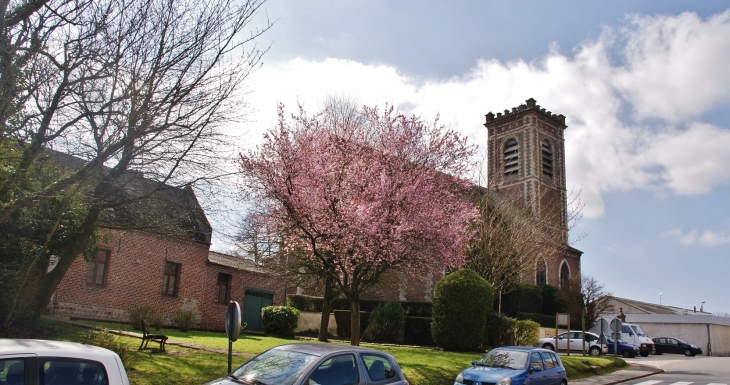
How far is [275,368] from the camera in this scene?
6.74 meters

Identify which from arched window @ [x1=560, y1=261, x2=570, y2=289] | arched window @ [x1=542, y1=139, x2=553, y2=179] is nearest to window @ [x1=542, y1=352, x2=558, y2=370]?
arched window @ [x1=560, y1=261, x2=570, y2=289]

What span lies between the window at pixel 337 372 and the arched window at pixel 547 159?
49957mm

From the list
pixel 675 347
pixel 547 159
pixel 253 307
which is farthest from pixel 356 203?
pixel 547 159

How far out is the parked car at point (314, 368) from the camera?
6.51 m

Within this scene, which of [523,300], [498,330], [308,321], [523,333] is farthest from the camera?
[523,300]

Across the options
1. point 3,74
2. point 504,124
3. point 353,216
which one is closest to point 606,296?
point 504,124

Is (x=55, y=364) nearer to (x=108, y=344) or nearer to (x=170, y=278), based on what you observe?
(x=108, y=344)

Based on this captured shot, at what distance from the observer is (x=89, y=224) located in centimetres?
1244

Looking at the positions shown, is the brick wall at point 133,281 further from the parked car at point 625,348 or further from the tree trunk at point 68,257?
the parked car at point 625,348

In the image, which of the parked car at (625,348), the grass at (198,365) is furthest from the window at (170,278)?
the parked car at (625,348)

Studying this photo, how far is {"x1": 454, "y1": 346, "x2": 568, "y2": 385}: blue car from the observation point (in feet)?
36.2

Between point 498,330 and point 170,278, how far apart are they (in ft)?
50.0

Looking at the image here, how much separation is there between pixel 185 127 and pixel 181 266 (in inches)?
645

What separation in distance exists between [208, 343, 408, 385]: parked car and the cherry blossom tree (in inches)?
245
